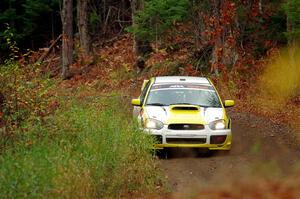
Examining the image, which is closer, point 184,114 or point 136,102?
point 184,114

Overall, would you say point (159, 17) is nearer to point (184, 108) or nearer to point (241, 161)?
point (184, 108)

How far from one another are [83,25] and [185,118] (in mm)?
24281

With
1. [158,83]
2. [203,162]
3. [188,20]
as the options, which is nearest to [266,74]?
[188,20]

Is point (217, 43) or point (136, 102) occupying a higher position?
point (136, 102)

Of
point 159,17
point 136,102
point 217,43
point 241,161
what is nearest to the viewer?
point 241,161

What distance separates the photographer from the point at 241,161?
40.0 ft

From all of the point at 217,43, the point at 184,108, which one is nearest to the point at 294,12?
the point at 184,108

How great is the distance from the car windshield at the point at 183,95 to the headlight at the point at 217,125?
0.87m

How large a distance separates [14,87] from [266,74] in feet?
45.0

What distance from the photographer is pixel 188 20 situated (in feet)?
88.8

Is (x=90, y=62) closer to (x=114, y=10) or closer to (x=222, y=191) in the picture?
(x=114, y=10)

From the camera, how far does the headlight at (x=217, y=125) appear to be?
12.8m

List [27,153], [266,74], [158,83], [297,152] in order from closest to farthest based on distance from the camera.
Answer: [27,153] < [297,152] < [158,83] < [266,74]

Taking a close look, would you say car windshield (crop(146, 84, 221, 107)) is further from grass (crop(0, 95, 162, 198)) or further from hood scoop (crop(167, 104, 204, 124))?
grass (crop(0, 95, 162, 198))
